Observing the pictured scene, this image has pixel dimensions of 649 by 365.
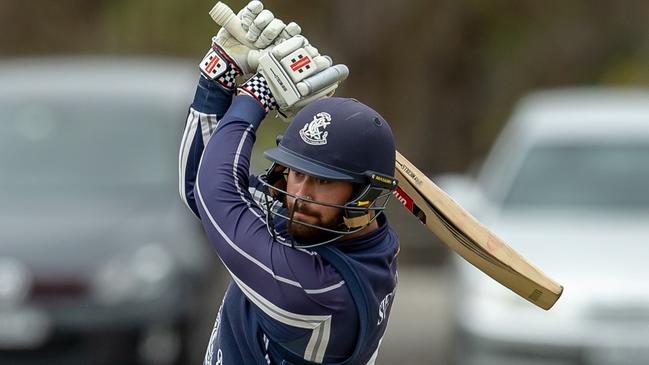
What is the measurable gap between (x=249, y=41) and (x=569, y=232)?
198 inches

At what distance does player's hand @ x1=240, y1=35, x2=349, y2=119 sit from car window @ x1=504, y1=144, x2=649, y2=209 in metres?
5.31

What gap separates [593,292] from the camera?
799 centimetres

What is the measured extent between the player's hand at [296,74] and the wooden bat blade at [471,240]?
0.36 metres

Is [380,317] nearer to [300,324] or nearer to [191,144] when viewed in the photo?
[300,324]

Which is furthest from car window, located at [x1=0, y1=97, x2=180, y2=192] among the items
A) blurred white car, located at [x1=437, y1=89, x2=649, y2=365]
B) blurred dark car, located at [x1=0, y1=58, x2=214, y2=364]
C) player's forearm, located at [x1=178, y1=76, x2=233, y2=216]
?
player's forearm, located at [x1=178, y1=76, x2=233, y2=216]

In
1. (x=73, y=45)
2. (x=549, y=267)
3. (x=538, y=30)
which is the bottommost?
(x=73, y=45)

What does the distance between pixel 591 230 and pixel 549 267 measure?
26.2 inches

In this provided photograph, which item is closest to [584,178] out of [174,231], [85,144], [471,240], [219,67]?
[174,231]

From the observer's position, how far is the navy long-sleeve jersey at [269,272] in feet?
12.1

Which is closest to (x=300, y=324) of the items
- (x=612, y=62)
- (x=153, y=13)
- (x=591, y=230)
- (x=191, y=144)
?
(x=191, y=144)

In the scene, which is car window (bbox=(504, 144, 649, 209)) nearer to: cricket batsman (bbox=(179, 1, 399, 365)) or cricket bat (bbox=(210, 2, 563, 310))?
cricket bat (bbox=(210, 2, 563, 310))

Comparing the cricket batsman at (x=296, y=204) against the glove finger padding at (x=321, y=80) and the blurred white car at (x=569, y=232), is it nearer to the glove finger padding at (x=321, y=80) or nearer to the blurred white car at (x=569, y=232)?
the glove finger padding at (x=321, y=80)

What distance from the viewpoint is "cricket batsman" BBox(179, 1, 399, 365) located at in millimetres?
3658

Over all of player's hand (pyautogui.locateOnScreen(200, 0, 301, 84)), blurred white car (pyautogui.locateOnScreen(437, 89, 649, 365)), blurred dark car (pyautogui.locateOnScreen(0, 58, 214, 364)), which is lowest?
blurred dark car (pyautogui.locateOnScreen(0, 58, 214, 364))
